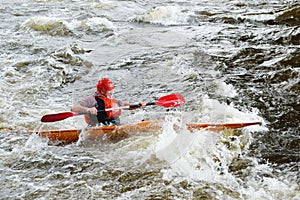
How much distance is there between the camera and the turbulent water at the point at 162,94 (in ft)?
17.4

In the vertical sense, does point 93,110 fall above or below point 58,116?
above

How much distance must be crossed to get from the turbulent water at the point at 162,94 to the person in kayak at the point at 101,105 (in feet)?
1.09

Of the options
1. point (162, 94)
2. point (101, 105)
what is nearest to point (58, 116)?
point (101, 105)

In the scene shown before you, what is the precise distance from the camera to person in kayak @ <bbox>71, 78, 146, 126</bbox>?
6188 millimetres

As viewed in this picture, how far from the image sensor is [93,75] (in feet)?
31.1

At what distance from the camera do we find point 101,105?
6254 millimetres

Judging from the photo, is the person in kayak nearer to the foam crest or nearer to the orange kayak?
the orange kayak

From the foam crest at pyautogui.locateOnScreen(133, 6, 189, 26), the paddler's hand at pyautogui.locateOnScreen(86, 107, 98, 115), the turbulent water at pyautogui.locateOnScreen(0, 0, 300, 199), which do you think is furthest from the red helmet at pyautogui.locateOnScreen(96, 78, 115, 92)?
the foam crest at pyautogui.locateOnScreen(133, 6, 189, 26)

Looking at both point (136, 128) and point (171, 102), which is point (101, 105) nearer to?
point (136, 128)

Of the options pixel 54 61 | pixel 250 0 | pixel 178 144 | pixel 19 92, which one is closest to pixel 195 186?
pixel 178 144

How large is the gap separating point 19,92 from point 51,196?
4018mm

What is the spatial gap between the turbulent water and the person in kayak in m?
0.33

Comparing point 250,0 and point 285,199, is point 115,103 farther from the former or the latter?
point 250,0

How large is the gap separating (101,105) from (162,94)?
216 centimetres
